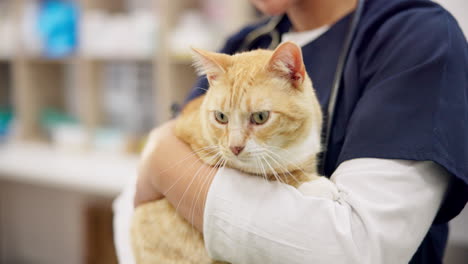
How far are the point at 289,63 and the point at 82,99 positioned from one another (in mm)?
1832

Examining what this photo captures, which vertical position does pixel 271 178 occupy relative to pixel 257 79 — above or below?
Answer: below

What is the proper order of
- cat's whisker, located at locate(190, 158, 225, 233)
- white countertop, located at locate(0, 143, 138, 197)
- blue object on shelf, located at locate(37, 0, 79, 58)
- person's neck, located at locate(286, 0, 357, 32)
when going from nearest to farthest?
1. cat's whisker, located at locate(190, 158, 225, 233)
2. person's neck, located at locate(286, 0, 357, 32)
3. white countertop, located at locate(0, 143, 138, 197)
4. blue object on shelf, located at locate(37, 0, 79, 58)

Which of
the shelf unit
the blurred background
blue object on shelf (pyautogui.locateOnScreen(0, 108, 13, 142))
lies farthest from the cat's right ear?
blue object on shelf (pyautogui.locateOnScreen(0, 108, 13, 142))

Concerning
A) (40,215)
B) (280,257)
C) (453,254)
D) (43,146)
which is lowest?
(40,215)

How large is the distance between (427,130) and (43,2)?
2496 mm

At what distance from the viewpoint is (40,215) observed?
2.69 meters

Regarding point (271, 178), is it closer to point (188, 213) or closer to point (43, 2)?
point (188, 213)

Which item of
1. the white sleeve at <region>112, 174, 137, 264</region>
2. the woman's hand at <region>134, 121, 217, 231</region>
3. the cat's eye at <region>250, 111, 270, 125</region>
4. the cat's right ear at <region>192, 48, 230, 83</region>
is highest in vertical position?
the cat's right ear at <region>192, 48, 230, 83</region>

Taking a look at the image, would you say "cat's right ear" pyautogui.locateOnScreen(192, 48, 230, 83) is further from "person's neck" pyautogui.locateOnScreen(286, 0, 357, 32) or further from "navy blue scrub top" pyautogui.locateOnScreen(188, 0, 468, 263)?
"person's neck" pyautogui.locateOnScreen(286, 0, 357, 32)

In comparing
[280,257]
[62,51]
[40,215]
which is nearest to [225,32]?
[62,51]

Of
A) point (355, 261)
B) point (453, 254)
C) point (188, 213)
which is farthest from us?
point (453, 254)

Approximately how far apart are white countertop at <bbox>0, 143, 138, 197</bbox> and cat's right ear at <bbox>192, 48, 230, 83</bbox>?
1.29m

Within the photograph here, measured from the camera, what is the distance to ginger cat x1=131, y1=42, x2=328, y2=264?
60 centimetres

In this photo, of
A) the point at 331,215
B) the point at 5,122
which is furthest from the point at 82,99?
the point at 331,215
